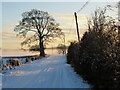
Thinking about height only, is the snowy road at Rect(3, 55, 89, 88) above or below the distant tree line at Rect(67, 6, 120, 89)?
below

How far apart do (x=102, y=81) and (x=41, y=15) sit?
168 feet

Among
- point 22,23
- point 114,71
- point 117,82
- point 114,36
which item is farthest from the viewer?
point 22,23

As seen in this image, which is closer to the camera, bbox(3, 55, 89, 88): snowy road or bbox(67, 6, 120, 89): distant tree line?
bbox(67, 6, 120, 89): distant tree line

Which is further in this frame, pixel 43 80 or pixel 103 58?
pixel 43 80

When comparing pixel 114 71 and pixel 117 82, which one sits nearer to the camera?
pixel 117 82

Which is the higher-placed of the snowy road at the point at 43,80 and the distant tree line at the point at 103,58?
the distant tree line at the point at 103,58

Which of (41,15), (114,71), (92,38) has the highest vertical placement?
(41,15)

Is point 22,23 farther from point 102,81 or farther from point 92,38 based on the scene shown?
point 102,81

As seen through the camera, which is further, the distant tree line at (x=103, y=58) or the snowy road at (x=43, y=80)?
the snowy road at (x=43, y=80)

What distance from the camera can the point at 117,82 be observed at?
1198cm

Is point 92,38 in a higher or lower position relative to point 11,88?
higher

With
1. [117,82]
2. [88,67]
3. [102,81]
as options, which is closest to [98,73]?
[102,81]

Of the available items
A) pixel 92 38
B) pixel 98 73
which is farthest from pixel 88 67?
pixel 98 73

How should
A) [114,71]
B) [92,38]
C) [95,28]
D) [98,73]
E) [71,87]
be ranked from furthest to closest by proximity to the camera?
[95,28] < [92,38] < [71,87] < [98,73] < [114,71]
